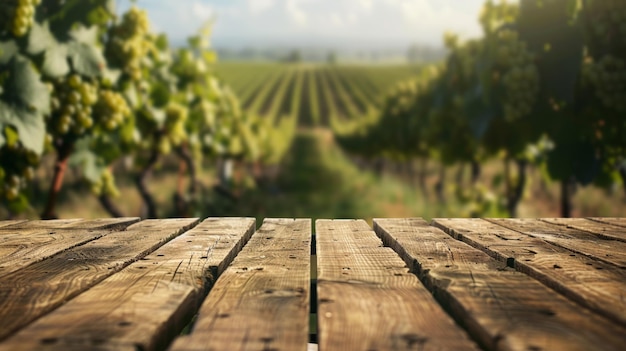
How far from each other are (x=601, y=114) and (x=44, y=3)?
339 centimetres

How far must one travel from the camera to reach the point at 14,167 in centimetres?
385

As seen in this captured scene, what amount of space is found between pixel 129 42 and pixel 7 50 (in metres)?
1.16

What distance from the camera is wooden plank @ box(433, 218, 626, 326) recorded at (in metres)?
1.37

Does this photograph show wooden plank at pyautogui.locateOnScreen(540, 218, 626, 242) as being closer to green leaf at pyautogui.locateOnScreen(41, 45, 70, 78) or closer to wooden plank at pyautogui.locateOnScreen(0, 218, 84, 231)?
wooden plank at pyautogui.locateOnScreen(0, 218, 84, 231)

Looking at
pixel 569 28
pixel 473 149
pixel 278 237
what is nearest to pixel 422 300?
pixel 278 237

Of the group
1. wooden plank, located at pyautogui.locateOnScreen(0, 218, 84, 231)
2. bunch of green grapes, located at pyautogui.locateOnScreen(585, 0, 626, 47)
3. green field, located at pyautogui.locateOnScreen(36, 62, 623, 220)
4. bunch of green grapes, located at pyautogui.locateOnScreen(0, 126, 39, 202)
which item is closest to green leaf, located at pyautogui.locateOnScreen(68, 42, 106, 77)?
bunch of green grapes, located at pyautogui.locateOnScreen(0, 126, 39, 202)

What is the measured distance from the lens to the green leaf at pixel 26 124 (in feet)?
10.9

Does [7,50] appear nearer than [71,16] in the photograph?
Yes

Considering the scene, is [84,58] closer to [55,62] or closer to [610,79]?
[55,62]

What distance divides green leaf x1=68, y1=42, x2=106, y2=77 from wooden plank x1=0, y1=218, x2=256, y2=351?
226cm

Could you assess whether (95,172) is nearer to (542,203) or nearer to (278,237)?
(278,237)

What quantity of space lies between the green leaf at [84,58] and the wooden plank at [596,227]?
266 cm

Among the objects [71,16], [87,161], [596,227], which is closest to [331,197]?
[87,161]

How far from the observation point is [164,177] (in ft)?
82.9
